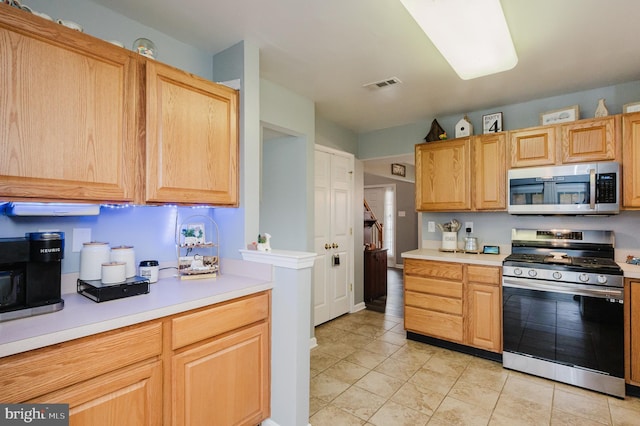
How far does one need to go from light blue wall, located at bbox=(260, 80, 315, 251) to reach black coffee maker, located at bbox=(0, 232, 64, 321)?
1.91 m

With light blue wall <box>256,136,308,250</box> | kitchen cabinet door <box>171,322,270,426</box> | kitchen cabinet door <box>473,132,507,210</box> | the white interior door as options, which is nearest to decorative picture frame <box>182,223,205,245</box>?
kitchen cabinet door <box>171,322,270,426</box>

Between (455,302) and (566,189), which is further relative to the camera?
(455,302)

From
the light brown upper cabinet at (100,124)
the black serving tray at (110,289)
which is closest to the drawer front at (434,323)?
the light brown upper cabinet at (100,124)

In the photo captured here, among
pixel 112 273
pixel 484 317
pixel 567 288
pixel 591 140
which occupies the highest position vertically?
pixel 591 140

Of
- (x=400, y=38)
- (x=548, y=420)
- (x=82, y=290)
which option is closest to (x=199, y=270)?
(x=82, y=290)

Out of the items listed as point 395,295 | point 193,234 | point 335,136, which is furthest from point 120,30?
point 395,295

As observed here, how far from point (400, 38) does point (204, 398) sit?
8.25 feet

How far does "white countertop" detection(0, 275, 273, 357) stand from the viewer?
1.12 m

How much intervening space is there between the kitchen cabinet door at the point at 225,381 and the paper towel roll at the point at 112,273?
539 mm

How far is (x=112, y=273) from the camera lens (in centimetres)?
165

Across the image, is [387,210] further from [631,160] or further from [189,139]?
[189,139]

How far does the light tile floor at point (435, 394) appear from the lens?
210cm

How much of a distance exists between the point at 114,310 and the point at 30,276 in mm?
366

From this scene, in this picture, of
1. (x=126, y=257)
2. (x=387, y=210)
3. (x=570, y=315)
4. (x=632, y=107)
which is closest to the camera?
(x=126, y=257)
